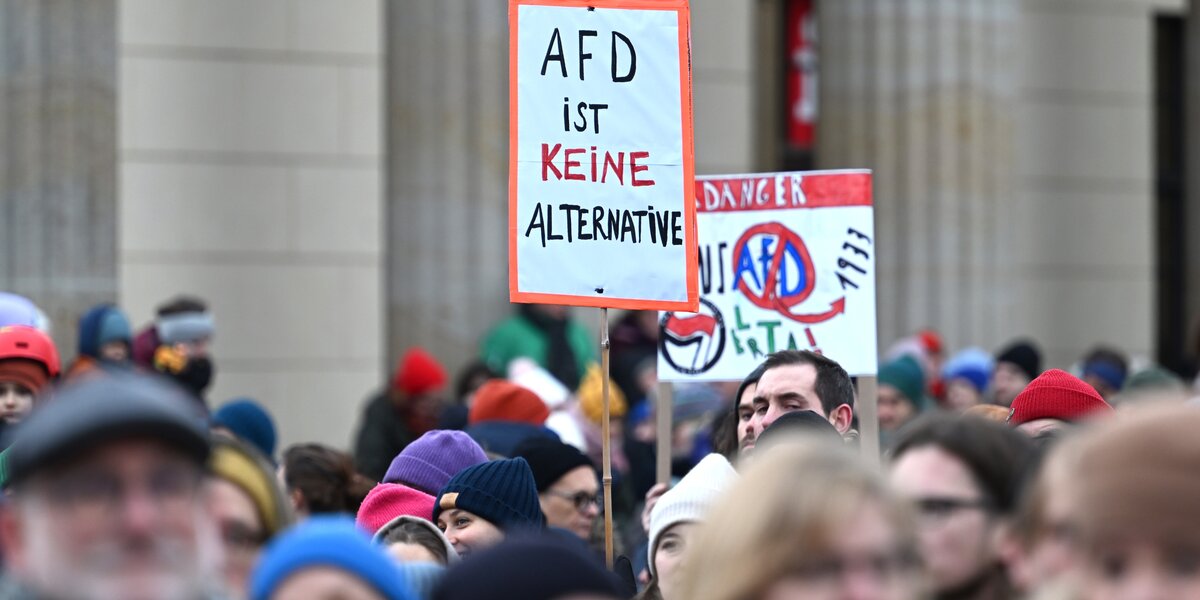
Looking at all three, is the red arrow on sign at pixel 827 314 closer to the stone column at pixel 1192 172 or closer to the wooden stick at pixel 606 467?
the wooden stick at pixel 606 467

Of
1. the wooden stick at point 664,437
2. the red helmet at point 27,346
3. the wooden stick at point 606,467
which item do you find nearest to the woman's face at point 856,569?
the wooden stick at point 606,467

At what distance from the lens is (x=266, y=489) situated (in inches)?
143

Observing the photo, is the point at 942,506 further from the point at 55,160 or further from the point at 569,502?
the point at 55,160

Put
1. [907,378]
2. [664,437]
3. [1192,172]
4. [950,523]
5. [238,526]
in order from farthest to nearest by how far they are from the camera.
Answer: [1192,172]
[907,378]
[664,437]
[238,526]
[950,523]

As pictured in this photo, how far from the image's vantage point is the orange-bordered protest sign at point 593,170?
6.23 meters

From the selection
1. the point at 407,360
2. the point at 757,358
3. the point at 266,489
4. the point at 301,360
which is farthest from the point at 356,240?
the point at 266,489

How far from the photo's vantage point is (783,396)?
19.6 feet

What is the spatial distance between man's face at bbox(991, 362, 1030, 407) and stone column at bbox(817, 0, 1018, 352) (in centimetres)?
278

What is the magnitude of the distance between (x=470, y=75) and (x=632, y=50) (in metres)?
6.84

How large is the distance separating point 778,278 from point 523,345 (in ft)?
16.5

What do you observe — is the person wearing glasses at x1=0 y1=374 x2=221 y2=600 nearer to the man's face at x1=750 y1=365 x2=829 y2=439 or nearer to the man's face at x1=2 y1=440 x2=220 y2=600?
the man's face at x1=2 y1=440 x2=220 y2=600

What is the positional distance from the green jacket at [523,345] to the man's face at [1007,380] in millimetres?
2691

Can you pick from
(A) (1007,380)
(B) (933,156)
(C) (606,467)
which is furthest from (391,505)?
(B) (933,156)

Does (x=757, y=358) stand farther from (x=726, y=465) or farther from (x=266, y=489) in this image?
(x=266, y=489)
